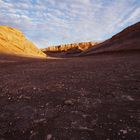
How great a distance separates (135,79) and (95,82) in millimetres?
1365

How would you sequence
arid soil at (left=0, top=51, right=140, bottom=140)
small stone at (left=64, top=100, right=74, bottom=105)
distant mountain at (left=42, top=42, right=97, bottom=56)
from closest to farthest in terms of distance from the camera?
arid soil at (left=0, top=51, right=140, bottom=140) < small stone at (left=64, top=100, right=74, bottom=105) < distant mountain at (left=42, top=42, right=97, bottom=56)

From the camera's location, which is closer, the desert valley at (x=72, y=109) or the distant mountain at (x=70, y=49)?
the desert valley at (x=72, y=109)

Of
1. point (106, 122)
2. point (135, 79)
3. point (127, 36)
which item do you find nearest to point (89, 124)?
point (106, 122)

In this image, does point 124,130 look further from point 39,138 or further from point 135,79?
point 135,79

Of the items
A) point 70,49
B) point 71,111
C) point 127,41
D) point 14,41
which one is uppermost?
point 127,41

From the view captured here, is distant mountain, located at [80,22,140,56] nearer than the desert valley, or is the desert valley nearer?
the desert valley

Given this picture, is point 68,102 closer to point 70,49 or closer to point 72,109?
point 72,109

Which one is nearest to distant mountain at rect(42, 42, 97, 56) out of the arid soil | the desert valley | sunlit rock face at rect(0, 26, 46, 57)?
sunlit rock face at rect(0, 26, 46, 57)

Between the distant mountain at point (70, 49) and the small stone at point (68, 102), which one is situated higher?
the small stone at point (68, 102)

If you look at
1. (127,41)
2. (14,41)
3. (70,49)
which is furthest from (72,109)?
(70,49)

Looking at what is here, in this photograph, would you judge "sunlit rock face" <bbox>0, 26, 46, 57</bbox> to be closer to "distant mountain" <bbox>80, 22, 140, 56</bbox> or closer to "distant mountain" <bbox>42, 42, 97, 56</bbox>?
"distant mountain" <bbox>80, 22, 140, 56</bbox>

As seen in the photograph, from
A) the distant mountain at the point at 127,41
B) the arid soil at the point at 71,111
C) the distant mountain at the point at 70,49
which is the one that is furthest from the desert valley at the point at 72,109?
the distant mountain at the point at 70,49

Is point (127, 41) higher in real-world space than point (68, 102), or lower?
higher

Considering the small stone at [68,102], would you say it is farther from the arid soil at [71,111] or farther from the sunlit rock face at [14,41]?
the sunlit rock face at [14,41]
